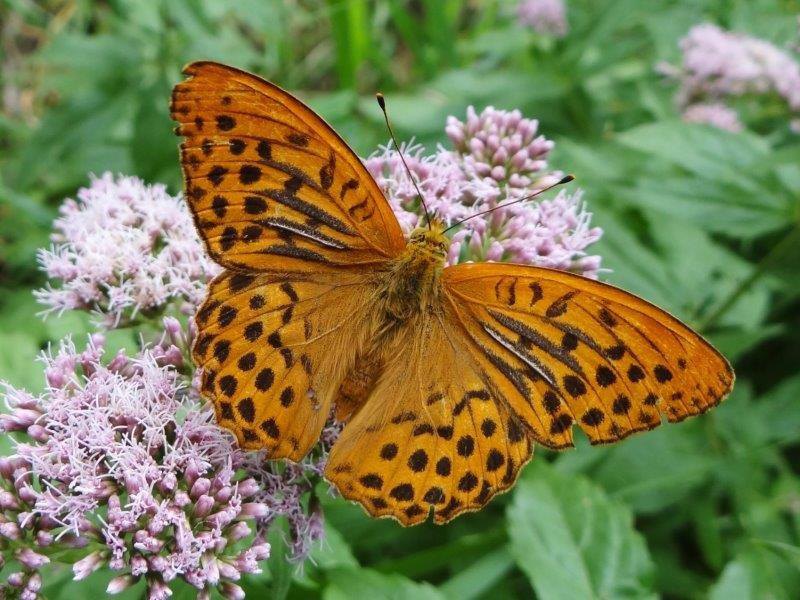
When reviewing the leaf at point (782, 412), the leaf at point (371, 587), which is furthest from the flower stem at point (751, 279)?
the leaf at point (371, 587)

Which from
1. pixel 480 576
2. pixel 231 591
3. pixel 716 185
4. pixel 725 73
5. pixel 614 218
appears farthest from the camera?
pixel 725 73

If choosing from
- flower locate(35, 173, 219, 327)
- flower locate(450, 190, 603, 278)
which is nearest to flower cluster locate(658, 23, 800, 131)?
flower locate(450, 190, 603, 278)

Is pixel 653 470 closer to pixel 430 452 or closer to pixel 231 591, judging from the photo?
pixel 430 452

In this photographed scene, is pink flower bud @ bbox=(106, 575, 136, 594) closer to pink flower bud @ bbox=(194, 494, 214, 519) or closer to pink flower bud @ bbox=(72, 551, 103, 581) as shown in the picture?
pink flower bud @ bbox=(72, 551, 103, 581)

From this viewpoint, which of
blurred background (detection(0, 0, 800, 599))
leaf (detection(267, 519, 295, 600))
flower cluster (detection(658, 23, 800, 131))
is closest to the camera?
leaf (detection(267, 519, 295, 600))

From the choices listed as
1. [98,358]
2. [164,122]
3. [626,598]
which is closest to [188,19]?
[164,122]

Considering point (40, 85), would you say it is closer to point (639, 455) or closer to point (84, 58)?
point (84, 58)

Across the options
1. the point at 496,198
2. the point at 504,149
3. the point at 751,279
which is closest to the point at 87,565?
the point at 496,198
